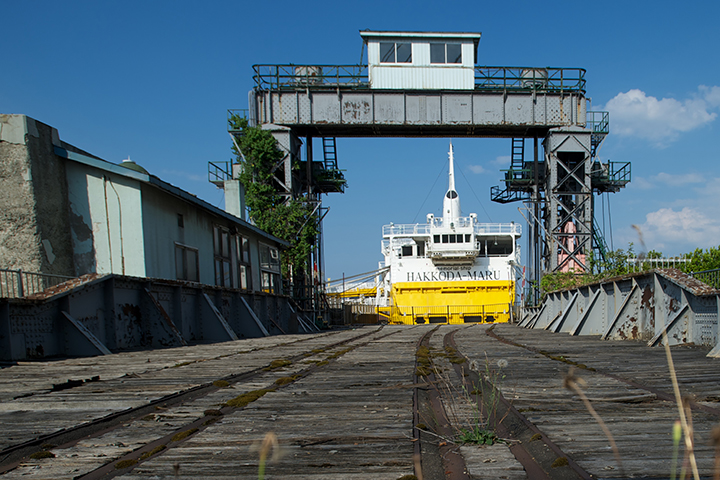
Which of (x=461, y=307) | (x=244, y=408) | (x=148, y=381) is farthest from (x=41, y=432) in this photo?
(x=461, y=307)

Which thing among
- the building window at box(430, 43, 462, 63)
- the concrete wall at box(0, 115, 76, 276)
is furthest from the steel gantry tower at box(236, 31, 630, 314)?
the concrete wall at box(0, 115, 76, 276)

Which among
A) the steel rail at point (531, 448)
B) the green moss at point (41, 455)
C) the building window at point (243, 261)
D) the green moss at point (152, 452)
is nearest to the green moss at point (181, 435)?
the green moss at point (152, 452)

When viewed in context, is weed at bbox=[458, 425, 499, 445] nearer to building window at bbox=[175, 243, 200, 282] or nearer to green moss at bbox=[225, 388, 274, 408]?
green moss at bbox=[225, 388, 274, 408]

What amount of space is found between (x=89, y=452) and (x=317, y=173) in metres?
29.0

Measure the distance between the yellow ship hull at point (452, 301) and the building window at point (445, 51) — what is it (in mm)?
16035

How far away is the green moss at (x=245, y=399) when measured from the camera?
3.39 meters

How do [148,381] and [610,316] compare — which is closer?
[148,381]

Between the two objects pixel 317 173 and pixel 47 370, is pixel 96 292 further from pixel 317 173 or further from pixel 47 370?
pixel 317 173

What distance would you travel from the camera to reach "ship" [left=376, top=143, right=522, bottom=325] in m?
37.1

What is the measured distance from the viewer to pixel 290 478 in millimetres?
1966

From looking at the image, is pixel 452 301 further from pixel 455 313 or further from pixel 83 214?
pixel 83 214

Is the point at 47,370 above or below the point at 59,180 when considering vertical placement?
below

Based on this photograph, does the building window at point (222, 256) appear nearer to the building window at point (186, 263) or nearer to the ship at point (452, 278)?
the building window at point (186, 263)

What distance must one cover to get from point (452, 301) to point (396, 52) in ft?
58.1
